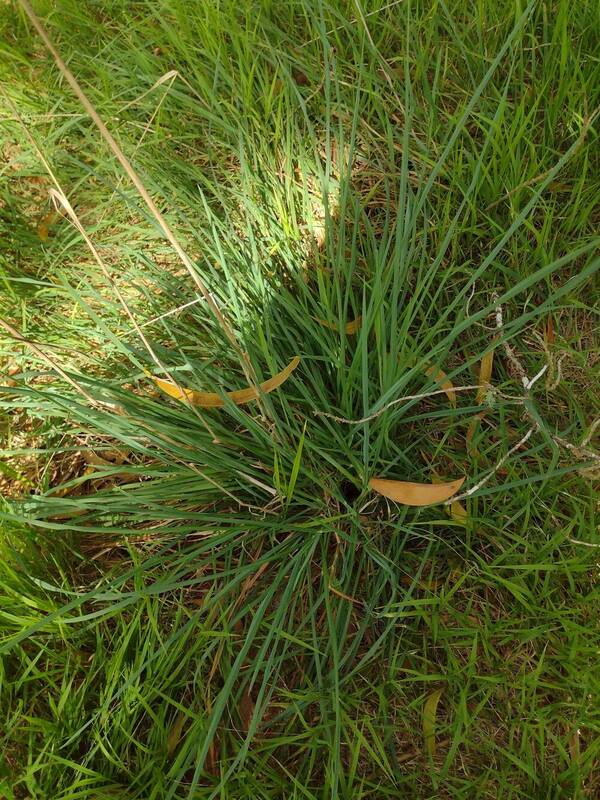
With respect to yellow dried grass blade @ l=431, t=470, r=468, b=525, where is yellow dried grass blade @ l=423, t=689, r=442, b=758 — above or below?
below

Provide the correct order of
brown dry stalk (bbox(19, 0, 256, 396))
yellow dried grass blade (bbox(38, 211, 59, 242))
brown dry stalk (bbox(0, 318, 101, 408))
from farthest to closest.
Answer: yellow dried grass blade (bbox(38, 211, 59, 242))
brown dry stalk (bbox(0, 318, 101, 408))
brown dry stalk (bbox(19, 0, 256, 396))

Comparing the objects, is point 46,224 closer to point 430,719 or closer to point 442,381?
point 442,381

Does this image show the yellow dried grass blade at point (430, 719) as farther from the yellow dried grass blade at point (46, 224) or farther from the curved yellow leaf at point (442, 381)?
the yellow dried grass blade at point (46, 224)

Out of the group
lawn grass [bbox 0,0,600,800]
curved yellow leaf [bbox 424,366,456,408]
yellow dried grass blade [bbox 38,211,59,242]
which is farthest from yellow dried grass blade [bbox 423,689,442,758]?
yellow dried grass blade [bbox 38,211,59,242]

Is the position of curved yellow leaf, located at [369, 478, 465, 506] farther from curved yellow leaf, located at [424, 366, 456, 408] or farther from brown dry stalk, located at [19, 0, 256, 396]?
brown dry stalk, located at [19, 0, 256, 396]

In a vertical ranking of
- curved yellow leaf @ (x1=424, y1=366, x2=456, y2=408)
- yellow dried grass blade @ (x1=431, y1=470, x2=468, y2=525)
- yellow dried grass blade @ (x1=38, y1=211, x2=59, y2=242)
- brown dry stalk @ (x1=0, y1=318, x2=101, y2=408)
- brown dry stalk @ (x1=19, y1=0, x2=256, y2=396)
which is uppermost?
brown dry stalk @ (x1=19, y1=0, x2=256, y2=396)

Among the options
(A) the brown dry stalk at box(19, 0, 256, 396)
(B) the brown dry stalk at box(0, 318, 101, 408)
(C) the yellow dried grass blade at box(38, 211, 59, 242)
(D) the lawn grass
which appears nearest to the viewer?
(A) the brown dry stalk at box(19, 0, 256, 396)

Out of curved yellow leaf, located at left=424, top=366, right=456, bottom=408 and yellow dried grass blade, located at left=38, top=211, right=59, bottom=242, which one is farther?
yellow dried grass blade, located at left=38, top=211, right=59, bottom=242
